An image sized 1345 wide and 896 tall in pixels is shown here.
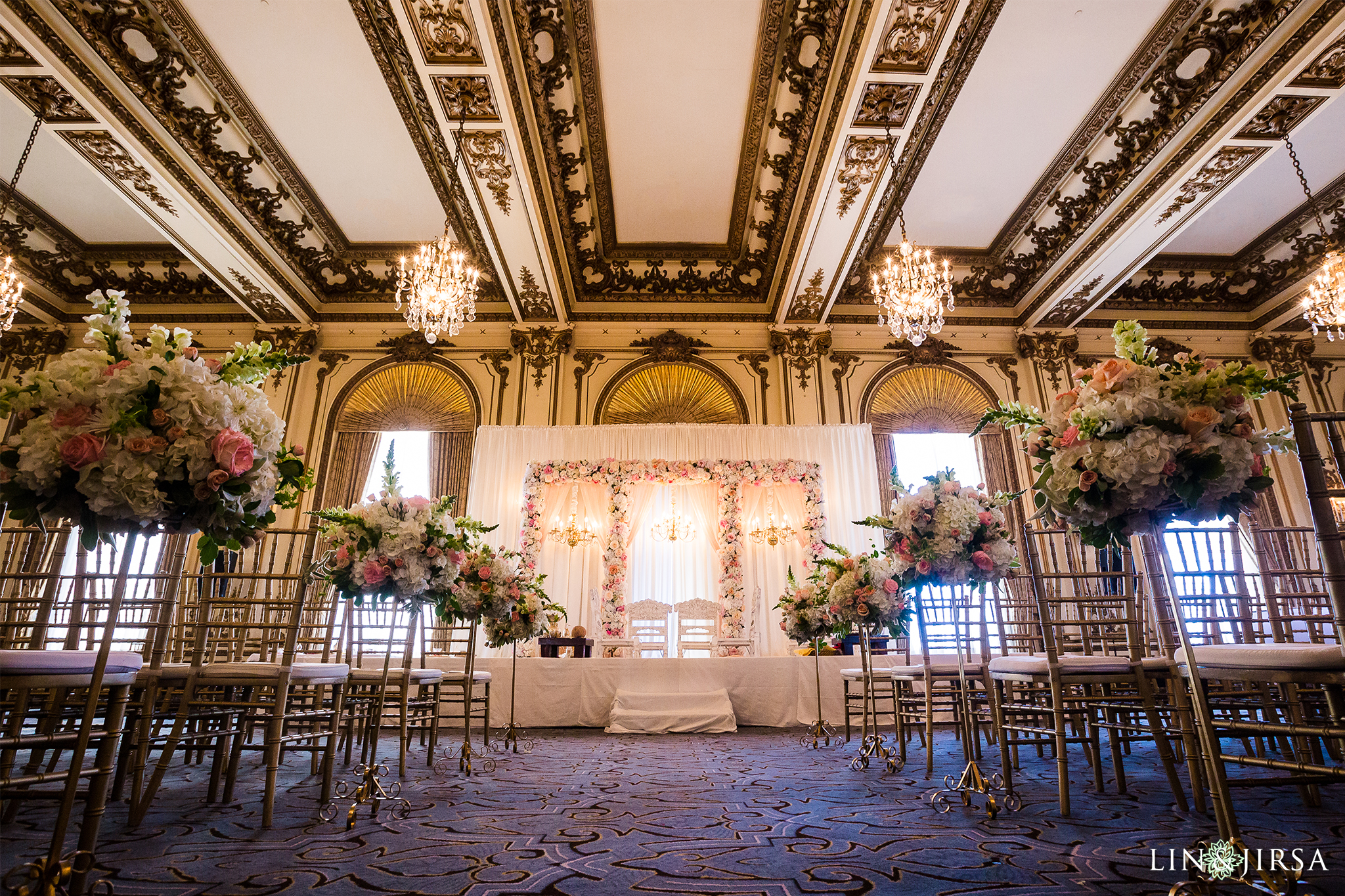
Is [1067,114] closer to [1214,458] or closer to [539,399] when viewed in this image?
[1214,458]

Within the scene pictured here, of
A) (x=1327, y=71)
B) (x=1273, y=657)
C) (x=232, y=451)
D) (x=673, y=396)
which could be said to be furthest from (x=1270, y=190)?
(x=232, y=451)

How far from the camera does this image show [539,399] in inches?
360

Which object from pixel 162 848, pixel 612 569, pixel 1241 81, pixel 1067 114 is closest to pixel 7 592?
pixel 162 848

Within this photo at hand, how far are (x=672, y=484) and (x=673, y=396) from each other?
4.00ft

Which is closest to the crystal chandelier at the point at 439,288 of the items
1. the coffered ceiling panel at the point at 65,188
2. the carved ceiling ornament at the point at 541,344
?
the carved ceiling ornament at the point at 541,344

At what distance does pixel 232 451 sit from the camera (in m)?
1.77

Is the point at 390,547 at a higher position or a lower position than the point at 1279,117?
lower

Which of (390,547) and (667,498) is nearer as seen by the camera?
(390,547)

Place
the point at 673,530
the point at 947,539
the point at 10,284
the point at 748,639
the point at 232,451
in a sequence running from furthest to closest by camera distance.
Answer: the point at 673,530, the point at 748,639, the point at 10,284, the point at 947,539, the point at 232,451

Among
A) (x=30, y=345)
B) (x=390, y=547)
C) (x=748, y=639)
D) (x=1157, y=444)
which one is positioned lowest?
(x=748, y=639)

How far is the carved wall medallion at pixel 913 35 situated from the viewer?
480 centimetres

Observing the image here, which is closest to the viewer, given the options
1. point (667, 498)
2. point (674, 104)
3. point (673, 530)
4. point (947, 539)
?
point (947, 539)

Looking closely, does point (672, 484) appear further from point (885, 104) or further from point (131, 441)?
point (131, 441)

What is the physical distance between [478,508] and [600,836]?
264 inches
